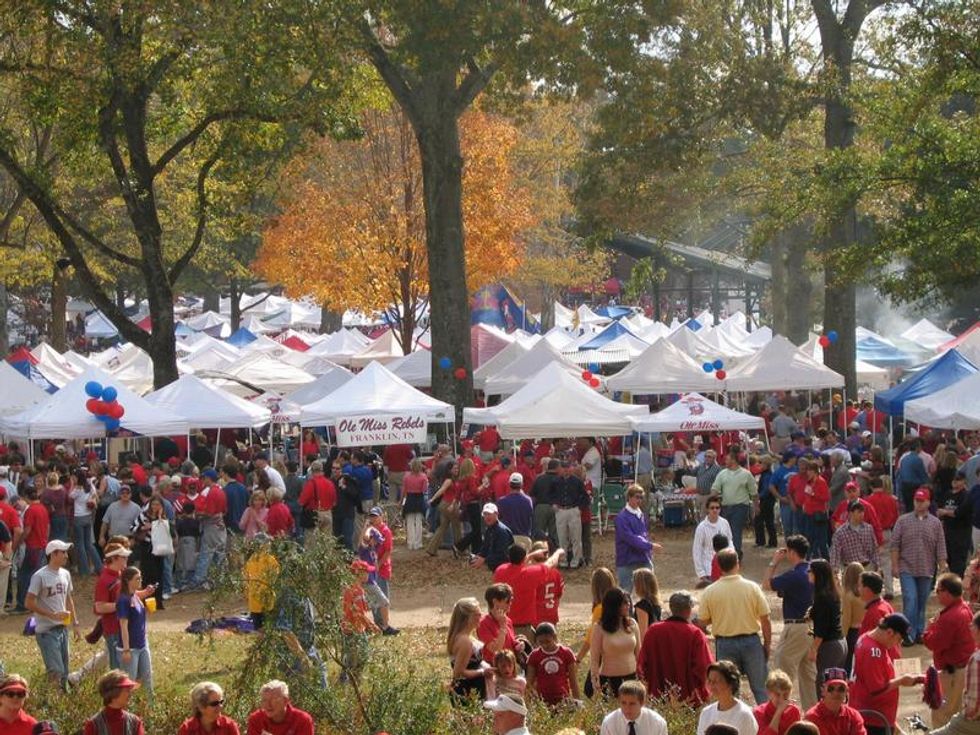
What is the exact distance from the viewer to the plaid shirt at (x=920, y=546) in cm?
1396

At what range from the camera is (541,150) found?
47125mm

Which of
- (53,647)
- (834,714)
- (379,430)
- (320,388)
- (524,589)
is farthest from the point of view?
(320,388)

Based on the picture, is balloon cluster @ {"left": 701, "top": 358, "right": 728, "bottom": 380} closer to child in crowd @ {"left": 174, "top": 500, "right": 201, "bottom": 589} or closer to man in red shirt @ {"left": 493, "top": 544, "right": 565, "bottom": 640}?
child in crowd @ {"left": 174, "top": 500, "right": 201, "bottom": 589}

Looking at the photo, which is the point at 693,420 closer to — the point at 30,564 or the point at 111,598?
the point at 30,564

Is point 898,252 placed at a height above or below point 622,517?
above

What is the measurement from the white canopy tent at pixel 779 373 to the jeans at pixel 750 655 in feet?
54.4

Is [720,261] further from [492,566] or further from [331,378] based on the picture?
[492,566]

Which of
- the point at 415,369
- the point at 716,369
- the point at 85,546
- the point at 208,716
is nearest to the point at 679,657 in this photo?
the point at 208,716

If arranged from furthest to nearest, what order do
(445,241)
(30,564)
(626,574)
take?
(445,241) < (30,564) < (626,574)

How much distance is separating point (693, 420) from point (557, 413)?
2007 mm

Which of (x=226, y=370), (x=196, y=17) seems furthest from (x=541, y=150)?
(x=196, y=17)

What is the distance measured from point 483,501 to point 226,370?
1346cm

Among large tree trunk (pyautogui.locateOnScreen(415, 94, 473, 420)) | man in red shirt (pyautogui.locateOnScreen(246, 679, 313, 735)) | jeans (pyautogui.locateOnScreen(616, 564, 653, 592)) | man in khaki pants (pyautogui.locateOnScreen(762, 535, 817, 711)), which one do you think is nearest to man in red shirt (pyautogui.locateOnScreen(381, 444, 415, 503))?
large tree trunk (pyautogui.locateOnScreen(415, 94, 473, 420))

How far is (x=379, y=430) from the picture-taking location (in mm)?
22469
